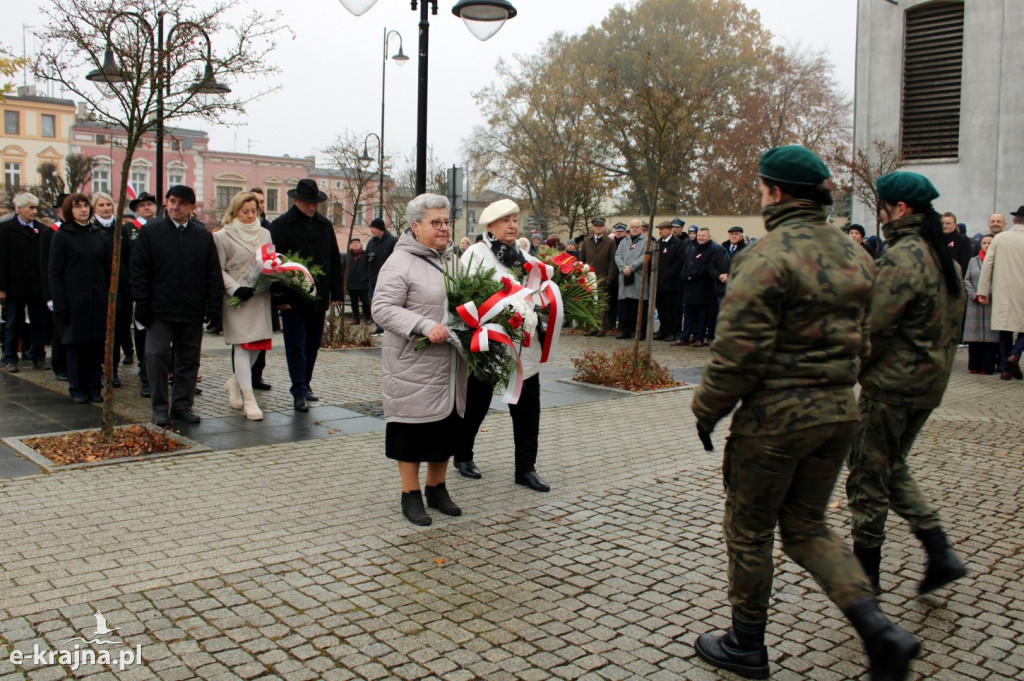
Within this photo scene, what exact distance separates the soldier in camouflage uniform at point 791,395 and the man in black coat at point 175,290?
581cm

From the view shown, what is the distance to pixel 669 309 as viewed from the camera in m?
16.8

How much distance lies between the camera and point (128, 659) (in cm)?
358

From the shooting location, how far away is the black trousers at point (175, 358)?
8.05m

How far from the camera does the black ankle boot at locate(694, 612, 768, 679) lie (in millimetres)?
3596

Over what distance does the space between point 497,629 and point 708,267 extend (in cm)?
1222

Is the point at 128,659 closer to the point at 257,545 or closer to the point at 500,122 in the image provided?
the point at 257,545

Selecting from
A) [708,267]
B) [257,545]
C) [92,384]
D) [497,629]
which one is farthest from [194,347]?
[708,267]

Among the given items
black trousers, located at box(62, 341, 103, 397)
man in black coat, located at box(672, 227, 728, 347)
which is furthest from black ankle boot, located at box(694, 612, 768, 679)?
man in black coat, located at box(672, 227, 728, 347)

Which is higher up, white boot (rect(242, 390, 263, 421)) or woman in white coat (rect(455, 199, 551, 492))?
woman in white coat (rect(455, 199, 551, 492))

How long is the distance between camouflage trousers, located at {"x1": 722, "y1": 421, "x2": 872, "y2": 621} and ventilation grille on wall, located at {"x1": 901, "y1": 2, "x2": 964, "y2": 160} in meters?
17.9

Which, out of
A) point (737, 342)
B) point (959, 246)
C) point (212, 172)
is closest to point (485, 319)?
point (737, 342)

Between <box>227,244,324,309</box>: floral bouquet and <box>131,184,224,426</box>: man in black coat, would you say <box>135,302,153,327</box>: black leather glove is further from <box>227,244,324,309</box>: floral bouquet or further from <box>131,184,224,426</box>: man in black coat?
<box>227,244,324,309</box>: floral bouquet

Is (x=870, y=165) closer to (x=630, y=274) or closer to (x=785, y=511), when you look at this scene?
(x=630, y=274)

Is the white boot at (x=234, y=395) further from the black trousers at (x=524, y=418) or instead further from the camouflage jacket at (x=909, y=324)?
the camouflage jacket at (x=909, y=324)
